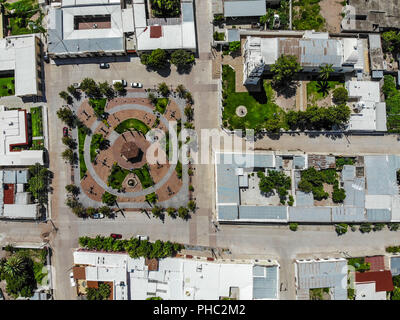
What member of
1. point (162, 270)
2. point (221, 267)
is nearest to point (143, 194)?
point (162, 270)

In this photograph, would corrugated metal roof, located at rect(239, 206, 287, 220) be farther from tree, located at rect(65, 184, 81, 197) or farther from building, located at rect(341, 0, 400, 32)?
building, located at rect(341, 0, 400, 32)

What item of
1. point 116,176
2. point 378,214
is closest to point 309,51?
point 378,214

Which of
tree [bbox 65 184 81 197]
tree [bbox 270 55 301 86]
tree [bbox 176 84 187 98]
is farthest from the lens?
tree [bbox 65 184 81 197]

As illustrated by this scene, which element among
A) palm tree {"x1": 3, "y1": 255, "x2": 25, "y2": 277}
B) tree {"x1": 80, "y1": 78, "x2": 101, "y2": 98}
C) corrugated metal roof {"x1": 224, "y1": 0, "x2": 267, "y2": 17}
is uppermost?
corrugated metal roof {"x1": 224, "y1": 0, "x2": 267, "y2": 17}

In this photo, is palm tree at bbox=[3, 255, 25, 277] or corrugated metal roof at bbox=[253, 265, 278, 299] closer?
corrugated metal roof at bbox=[253, 265, 278, 299]

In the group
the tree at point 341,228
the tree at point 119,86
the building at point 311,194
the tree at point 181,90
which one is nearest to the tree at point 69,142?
A: the tree at point 119,86

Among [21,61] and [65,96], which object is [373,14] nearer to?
[65,96]

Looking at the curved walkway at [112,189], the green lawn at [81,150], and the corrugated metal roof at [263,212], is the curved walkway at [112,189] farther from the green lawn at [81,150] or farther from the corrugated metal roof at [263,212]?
the corrugated metal roof at [263,212]

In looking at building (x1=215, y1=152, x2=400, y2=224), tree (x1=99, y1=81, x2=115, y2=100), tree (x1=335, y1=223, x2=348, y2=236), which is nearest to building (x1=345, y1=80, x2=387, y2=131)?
building (x1=215, y1=152, x2=400, y2=224)

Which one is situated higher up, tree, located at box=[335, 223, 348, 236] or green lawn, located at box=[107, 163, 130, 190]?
green lawn, located at box=[107, 163, 130, 190]
